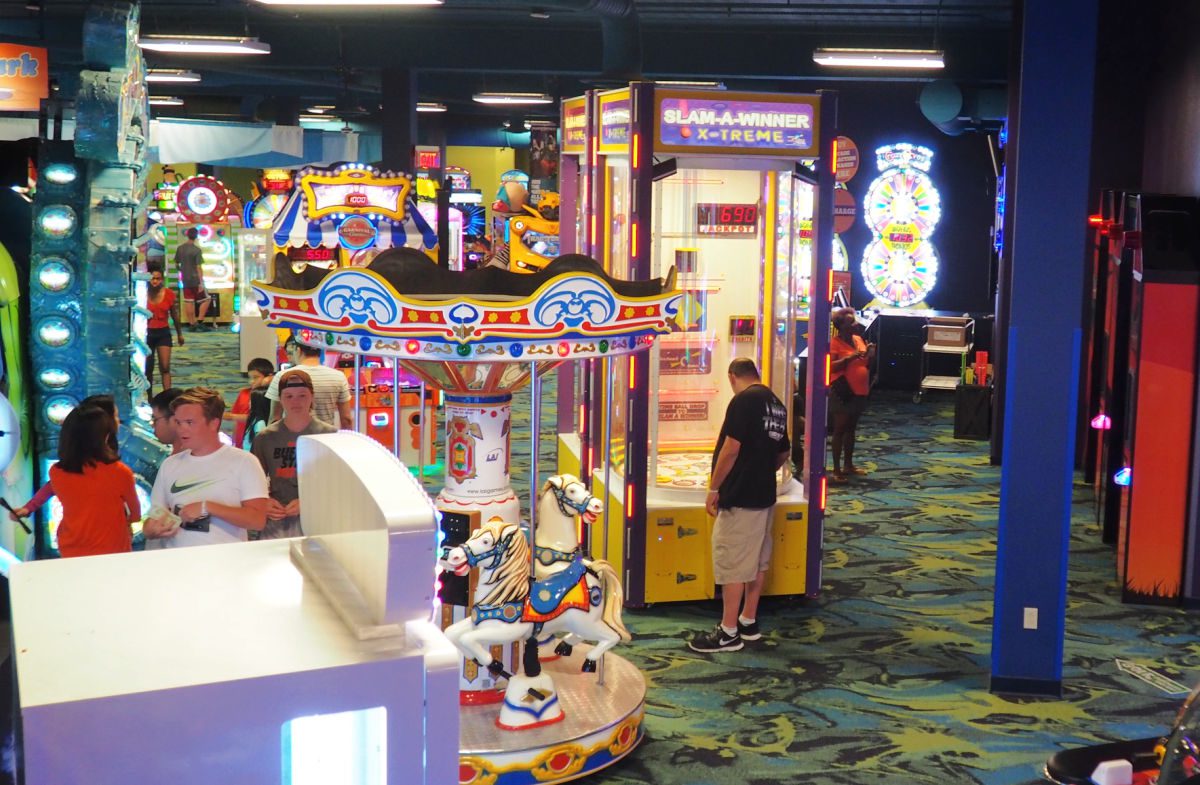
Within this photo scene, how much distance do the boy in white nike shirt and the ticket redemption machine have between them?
7.12 ft

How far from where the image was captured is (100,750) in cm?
117

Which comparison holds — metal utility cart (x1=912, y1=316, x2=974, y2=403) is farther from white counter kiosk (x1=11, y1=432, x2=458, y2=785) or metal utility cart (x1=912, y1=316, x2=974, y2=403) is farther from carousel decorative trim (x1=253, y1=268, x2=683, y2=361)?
white counter kiosk (x1=11, y1=432, x2=458, y2=785)

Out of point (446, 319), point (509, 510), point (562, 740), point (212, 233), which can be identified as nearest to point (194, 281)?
point (212, 233)

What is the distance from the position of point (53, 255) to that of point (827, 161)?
14.0 feet

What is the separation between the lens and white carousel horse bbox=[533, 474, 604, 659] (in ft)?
17.5

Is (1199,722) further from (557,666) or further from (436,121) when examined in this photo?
(436,121)

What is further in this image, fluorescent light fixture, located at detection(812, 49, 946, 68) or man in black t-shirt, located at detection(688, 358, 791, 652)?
fluorescent light fixture, located at detection(812, 49, 946, 68)

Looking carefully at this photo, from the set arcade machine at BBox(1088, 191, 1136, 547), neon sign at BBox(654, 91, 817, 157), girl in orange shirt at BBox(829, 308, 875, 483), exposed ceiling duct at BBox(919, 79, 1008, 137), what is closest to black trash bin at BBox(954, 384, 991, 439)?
girl in orange shirt at BBox(829, 308, 875, 483)

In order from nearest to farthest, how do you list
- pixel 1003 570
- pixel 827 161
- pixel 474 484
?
pixel 474 484 < pixel 1003 570 < pixel 827 161

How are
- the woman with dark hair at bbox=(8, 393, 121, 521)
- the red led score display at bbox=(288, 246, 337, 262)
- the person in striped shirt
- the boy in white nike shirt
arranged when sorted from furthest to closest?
the red led score display at bbox=(288, 246, 337, 262) → the person in striped shirt → the woman with dark hair at bbox=(8, 393, 121, 521) → the boy in white nike shirt

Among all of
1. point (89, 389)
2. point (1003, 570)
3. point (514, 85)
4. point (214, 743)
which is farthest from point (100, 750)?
point (514, 85)

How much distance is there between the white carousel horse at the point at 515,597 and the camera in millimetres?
5141

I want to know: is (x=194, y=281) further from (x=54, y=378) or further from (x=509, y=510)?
(x=509, y=510)

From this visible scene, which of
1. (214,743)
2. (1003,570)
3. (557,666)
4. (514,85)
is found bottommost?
(557,666)
